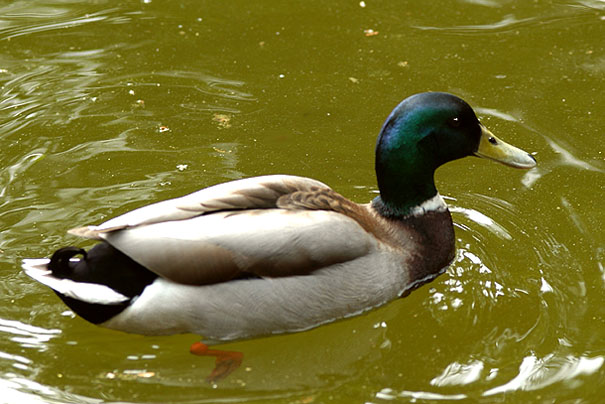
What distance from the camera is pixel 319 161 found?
671 centimetres

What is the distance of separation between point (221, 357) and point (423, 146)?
5.63ft

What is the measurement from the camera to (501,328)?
5250 millimetres

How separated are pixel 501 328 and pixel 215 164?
240 cm

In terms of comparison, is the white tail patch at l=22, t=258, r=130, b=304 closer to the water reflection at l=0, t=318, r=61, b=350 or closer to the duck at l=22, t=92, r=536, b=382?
the duck at l=22, t=92, r=536, b=382

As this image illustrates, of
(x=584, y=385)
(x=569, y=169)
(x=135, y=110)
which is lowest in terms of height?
(x=584, y=385)

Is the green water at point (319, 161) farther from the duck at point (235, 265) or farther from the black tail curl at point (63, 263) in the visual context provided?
the black tail curl at point (63, 263)

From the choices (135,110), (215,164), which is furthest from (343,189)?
(135,110)

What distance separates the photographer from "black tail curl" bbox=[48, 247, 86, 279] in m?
4.88

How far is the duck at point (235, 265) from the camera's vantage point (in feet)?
16.0

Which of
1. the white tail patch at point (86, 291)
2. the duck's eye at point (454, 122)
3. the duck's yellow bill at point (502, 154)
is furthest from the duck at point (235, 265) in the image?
the duck's yellow bill at point (502, 154)

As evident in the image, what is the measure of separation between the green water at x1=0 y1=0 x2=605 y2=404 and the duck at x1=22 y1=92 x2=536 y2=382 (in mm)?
170

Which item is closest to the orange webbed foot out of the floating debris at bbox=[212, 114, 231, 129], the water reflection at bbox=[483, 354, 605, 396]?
the water reflection at bbox=[483, 354, 605, 396]

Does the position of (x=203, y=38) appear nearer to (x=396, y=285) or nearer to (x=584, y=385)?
(x=396, y=285)

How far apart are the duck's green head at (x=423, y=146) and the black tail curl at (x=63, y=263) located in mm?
1846
